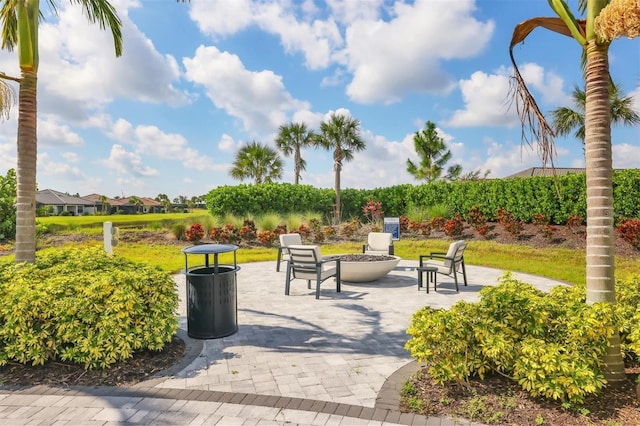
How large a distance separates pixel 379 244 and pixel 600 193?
6872 mm

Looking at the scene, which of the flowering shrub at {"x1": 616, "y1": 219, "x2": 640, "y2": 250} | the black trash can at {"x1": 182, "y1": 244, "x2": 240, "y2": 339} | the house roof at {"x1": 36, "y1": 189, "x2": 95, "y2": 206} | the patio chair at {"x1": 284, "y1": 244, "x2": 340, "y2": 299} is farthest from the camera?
the house roof at {"x1": 36, "y1": 189, "x2": 95, "y2": 206}

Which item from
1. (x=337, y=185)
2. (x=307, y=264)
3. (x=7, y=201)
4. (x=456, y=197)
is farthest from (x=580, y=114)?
(x=7, y=201)

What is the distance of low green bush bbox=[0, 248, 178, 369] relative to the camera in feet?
12.3

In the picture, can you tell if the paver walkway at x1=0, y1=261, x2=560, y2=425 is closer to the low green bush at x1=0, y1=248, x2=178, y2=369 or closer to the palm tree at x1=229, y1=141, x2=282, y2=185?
the low green bush at x1=0, y1=248, x2=178, y2=369

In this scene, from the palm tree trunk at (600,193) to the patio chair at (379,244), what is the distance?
6.28m

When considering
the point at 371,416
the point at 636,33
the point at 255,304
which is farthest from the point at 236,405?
Answer: the point at 636,33

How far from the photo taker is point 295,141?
2977cm

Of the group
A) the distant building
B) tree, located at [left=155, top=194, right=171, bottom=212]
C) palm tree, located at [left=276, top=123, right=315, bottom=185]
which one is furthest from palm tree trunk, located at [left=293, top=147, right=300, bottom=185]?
tree, located at [left=155, top=194, right=171, bottom=212]

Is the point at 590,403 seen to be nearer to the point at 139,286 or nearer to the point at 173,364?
the point at 173,364

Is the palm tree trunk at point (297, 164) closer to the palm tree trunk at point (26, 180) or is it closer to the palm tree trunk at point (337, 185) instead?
the palm tree trunk at point (337, 185)

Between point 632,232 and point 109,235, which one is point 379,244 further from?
point 632,232

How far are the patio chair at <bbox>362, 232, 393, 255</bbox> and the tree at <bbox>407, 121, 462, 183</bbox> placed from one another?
26.9 m

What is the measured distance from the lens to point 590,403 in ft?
9.97

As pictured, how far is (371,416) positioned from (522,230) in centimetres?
1471
